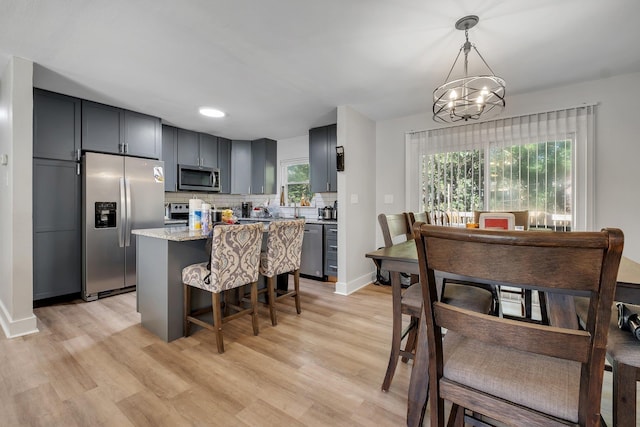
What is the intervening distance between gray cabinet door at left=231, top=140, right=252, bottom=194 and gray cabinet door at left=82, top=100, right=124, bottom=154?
1.90 m

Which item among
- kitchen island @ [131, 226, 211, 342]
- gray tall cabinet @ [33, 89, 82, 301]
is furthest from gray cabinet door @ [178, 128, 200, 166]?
kitchen island @ [131, 226, 211, 342]

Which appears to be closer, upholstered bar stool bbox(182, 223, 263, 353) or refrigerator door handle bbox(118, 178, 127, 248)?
upholstered bar stool bbox(182, 223, 263, 353)

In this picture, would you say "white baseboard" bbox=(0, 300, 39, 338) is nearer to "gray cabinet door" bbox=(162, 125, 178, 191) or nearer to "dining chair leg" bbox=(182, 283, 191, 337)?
"dining chair leg" bbox=(182, 283, 191, 337)

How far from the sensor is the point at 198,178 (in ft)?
15.1

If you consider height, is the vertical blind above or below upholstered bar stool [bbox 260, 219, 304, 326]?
above

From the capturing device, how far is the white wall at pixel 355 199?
11.4 ft

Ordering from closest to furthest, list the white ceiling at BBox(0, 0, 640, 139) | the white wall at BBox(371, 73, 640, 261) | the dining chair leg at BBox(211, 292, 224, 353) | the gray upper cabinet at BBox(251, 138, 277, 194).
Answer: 1. the white ceiling at BBox(0, 0, 640, 139)
2. the dining chair leg at BBox(211, 292, 224, 353)
3. the white wall at BBox(371, 73, 640, 261)
4. the gray upper cabinet at BBox(251, 138, 277, 194)

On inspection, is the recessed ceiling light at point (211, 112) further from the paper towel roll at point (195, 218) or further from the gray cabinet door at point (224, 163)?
the paper towel roll at point (195, 218)

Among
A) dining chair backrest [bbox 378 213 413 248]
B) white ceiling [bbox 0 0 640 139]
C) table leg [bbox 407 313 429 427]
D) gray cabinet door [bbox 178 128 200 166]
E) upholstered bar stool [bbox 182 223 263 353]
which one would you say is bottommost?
table leg [bbox 407 313 429 427]

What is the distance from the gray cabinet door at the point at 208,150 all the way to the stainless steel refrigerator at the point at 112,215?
111cm

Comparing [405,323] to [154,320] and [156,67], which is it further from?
[156,67]

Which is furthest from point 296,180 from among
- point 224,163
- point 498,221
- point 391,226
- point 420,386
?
point 420,386

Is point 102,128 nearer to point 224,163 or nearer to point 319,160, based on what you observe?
point 224,163

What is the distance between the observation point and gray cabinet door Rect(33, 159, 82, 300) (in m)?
2.93
